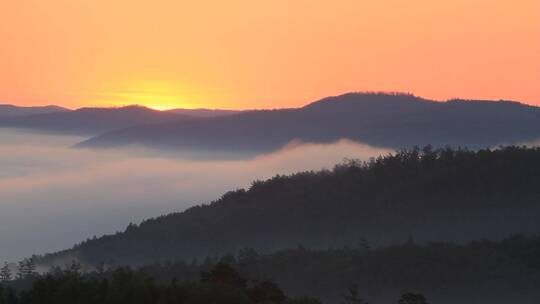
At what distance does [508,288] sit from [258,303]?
93397 millimetres

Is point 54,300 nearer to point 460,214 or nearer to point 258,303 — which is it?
point 258,303

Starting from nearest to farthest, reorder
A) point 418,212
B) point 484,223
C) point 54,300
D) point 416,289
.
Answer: point 54,300
point 416,289
point 484,223
point 418,212

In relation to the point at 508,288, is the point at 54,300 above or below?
above

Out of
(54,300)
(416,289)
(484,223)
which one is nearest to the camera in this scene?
(54,300)

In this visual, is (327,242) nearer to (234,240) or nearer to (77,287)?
(234,240)

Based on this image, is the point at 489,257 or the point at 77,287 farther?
the point at 489,257

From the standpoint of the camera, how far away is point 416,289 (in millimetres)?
124688

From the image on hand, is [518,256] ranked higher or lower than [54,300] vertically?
lower

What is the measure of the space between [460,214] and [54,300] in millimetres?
163237

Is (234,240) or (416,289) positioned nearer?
(416,289)

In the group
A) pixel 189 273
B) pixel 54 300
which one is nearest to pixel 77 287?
pixel 54 300

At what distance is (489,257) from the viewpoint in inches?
5256

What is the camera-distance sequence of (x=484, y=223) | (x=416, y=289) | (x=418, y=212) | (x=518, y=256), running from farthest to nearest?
(x=418, y=212) → (x=484, y=223) → (x=518, y=256) → (x=416, y=289)

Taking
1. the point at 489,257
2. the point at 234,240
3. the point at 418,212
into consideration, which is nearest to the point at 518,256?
the point at 489,257
